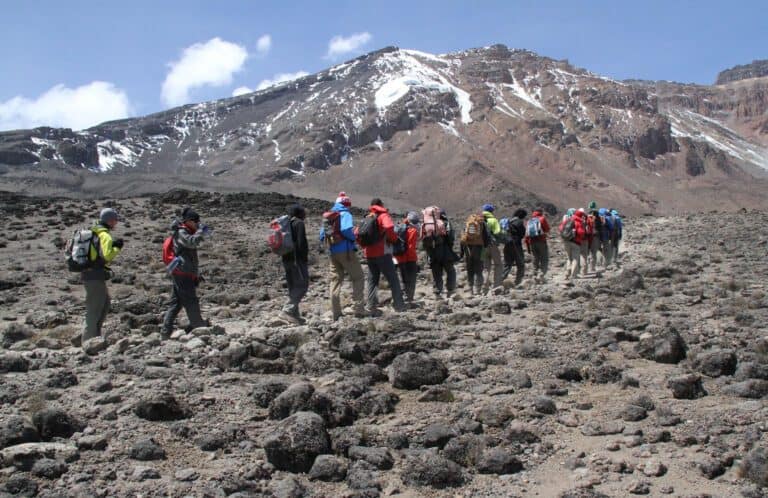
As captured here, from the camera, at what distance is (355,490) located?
4668 millimetres

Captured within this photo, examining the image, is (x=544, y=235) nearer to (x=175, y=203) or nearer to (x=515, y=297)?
(x=515, y=297)

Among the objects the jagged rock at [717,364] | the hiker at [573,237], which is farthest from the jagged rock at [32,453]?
the hiker at [573,237]

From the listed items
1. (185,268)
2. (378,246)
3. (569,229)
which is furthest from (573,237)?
(185,268)

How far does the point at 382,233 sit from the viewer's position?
10211 mm

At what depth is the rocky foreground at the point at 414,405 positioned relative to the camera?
15.6 ft

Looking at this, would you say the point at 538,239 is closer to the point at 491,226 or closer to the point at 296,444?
the point at 491,226

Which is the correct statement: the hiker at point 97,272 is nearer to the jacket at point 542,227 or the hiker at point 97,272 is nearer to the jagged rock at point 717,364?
the jagged rock at point 717,364

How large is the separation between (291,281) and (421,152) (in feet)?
371

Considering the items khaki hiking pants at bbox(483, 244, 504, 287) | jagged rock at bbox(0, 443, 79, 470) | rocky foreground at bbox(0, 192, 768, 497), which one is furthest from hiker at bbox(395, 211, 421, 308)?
jagged rock at bbox(0, 443, 79, 470)

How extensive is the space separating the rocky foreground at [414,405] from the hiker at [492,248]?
2.95 meters

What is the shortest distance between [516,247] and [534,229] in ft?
2.17

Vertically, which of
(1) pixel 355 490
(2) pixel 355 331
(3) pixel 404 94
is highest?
(3) pixel 404 94

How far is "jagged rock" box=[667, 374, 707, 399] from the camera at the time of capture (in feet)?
19.7

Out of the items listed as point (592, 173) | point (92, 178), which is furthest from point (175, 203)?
point (592, 173)
